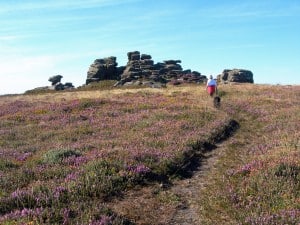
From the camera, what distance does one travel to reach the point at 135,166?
14867 mm

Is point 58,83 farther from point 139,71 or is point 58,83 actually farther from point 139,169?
point 139,169

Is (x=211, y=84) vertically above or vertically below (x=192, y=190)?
above

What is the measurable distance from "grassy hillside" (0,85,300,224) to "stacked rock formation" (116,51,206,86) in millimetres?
58801

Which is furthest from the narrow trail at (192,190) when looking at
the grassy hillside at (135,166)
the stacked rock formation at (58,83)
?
the stacked rock formation at (58,83)

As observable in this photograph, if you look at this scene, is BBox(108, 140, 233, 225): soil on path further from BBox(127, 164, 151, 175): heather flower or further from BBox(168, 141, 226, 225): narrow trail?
BBox(127, 164, 151, 175): heather flower

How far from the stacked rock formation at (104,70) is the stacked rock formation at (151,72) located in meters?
3.86

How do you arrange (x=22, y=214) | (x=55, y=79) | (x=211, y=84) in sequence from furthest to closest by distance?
(x=55, y=79)
(x=211, y=84)
(x=22, y=214)

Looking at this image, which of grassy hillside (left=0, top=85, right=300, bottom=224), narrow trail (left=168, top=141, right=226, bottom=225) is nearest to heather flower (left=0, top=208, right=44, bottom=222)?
grassy hillside (left=0, top=85, right=300, bottom=224)

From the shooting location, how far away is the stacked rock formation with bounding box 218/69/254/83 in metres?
98.2

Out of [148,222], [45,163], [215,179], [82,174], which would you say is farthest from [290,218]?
[45,163]

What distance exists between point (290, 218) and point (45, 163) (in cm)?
987

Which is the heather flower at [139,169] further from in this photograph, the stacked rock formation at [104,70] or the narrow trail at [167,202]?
the stacked rock formation at [104,70]

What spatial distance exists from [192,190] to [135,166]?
2.35 meters

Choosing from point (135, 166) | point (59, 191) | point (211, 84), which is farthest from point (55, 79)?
point (59, 191)
